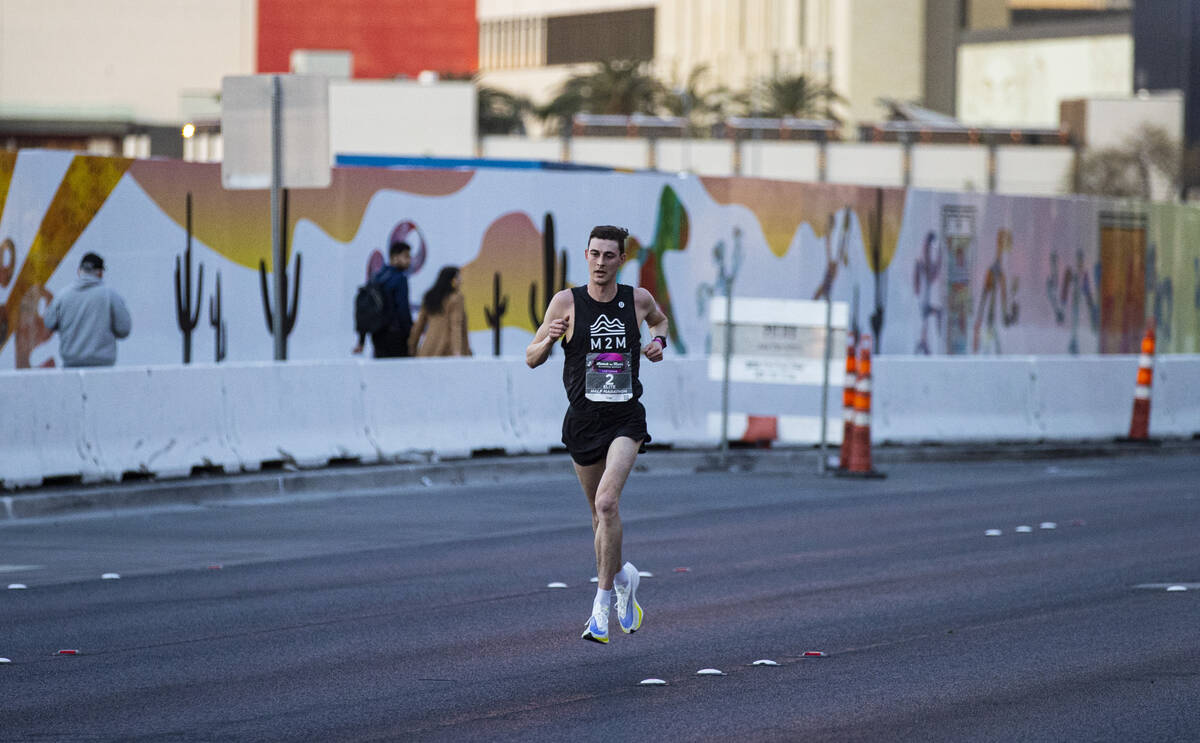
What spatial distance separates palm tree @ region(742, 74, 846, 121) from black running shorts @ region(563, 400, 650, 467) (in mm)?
82634

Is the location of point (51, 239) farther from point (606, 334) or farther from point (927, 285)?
point (927, 285)

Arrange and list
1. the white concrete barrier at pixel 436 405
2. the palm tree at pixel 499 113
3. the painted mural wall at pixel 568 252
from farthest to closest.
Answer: the palm tree at pixel 499 113
the painted mural wall at pixel 568 252
the white concrete barrier at pixel 436 405

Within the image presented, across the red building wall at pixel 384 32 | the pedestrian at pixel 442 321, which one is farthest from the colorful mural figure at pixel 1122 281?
the red building wall at pixel 384 32

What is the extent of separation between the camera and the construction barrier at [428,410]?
47.5 feet

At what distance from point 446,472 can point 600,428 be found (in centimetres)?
800

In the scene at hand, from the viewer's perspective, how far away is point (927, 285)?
2678 centimetres

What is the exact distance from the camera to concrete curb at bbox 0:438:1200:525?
14148 millimetres

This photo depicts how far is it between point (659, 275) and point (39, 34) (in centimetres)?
5760

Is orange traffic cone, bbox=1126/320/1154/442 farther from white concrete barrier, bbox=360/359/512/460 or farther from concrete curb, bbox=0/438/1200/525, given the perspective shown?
white concrete barrier, bbox=360/359/512/460

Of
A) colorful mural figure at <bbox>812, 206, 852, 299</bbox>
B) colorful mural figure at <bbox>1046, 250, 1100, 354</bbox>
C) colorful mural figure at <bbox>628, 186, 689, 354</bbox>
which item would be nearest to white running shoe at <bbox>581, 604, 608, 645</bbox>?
colorful mural figure at <bbox>628, 186, 689, 354</bbox>

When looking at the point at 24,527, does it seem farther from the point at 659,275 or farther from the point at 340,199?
the point at 659,275

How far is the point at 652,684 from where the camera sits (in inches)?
314

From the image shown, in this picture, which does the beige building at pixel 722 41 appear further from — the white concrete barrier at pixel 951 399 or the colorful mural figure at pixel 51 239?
the colorful mural figure at pixel 51 239

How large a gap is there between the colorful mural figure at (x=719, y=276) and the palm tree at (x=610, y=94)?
66445 mm
